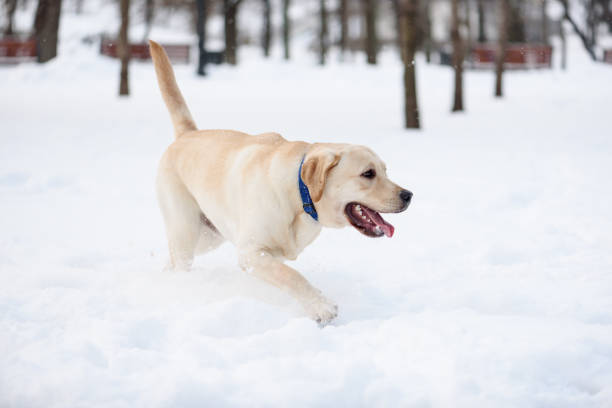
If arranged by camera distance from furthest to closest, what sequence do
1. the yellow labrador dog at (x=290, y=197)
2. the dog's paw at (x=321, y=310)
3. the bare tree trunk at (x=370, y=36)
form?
the bare tree trunk at (x=370, y=36) → the yellow labrador dog at (x=290, y=197) → the dog's paw at (x=321, y=310)

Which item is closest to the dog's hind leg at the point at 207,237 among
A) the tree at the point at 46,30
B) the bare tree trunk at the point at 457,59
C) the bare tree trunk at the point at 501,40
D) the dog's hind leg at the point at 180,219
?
the dog's hind leg at the point at 180,219

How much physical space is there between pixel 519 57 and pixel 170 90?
95.0 feet

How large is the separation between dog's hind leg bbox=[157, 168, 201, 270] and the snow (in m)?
0.17

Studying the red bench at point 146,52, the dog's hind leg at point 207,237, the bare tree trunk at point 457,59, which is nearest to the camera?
the dog's hind leg at point 207,237

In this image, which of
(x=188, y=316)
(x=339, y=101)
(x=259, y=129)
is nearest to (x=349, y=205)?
(x=188, y=316)

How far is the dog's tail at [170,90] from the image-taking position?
4.49 metres

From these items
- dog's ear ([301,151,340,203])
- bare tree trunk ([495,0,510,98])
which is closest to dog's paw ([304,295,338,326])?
dog's ear ([301,151,340,203])

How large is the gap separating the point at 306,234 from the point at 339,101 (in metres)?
13.0

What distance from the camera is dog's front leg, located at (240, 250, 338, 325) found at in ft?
10.7

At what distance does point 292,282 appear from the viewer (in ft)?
11.0

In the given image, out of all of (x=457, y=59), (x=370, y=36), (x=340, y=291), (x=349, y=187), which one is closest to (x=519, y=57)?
(x=370, y=36)

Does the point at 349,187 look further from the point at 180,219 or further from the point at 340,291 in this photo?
the point at 180,219

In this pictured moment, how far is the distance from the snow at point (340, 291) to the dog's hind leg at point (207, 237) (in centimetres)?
17

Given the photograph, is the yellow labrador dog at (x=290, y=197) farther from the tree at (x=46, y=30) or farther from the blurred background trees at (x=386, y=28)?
the tree at (x=46, y=30)
